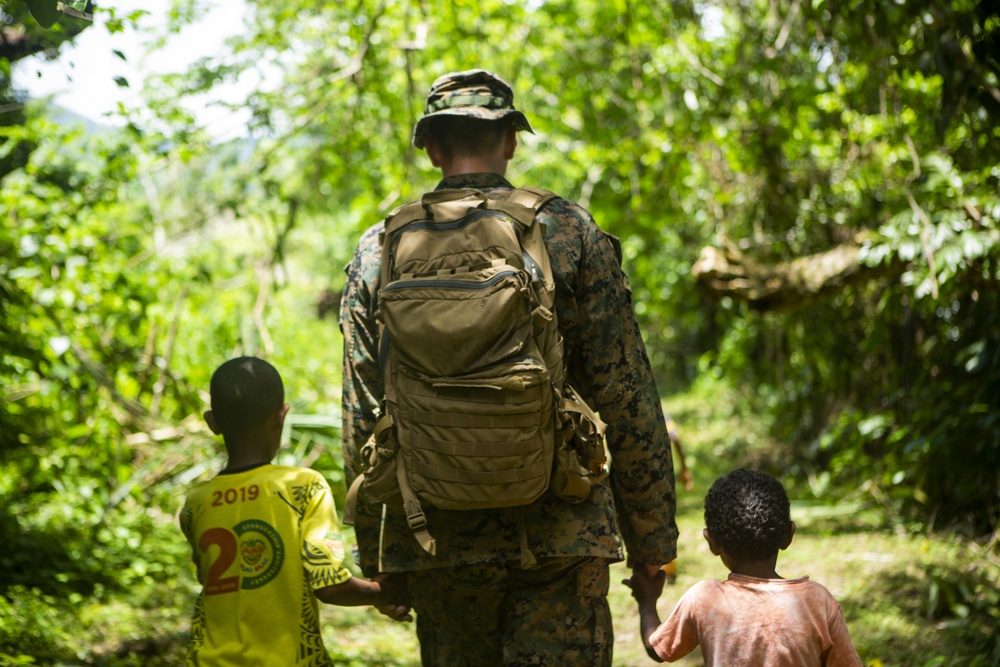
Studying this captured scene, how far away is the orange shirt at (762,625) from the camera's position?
6.45 ft

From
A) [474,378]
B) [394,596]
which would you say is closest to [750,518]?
[474,378]

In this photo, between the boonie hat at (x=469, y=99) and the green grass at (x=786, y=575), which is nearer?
the boonie hat at (x=469, y=99)

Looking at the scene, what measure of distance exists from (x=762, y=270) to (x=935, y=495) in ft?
6.14

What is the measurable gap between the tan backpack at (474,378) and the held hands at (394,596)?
13.0 inches

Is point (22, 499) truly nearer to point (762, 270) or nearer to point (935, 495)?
point (762, 270)

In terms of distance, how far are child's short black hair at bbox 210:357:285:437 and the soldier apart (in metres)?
0.22

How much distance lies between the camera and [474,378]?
1923mm

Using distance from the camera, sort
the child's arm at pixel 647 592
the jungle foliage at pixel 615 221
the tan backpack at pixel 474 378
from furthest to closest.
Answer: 1. the jungle foliage at pixel 615 221
2. the child's arm at pixel 647 592
3. the tan backpack at pixel 474 378

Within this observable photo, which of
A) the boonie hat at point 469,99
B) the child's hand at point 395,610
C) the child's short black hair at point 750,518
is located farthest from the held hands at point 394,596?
the boonie hat at point 469,99

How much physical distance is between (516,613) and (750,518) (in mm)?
615

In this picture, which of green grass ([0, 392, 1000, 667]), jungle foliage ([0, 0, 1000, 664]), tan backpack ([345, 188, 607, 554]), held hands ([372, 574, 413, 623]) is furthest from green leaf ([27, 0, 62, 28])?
green grass ([0, 392, 1000, 667])

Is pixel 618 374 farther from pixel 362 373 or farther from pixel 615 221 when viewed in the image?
pixel 615 221

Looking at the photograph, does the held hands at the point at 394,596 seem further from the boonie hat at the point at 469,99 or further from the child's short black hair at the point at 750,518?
the boonie hat at the point at 469,99

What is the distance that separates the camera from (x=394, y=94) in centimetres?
902
